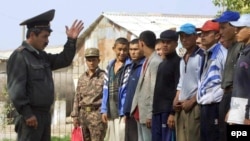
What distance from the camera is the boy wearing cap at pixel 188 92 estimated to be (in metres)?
7.21

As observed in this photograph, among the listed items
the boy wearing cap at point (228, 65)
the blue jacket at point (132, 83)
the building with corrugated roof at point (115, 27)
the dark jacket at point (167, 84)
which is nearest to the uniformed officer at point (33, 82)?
the dark jacket at point (167, 84)

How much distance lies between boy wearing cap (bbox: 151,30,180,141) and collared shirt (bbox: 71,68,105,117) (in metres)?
1.60

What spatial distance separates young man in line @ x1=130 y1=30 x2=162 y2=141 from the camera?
26.8ft

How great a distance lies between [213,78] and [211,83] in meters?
0.06

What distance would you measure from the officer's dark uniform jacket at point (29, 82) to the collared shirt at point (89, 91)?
1.88 m

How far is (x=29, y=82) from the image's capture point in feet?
23.6

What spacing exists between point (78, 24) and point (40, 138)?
150 centimetres

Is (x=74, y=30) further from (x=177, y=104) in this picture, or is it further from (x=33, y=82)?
(x=177, y=104)

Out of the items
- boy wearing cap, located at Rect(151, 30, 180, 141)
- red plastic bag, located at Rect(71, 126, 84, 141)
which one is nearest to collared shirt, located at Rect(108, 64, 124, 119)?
red plastic bag, located at Rect(71, 126, 84, 141)

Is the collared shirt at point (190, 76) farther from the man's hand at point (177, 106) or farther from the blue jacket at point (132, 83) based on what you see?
the blue jacket at point (132, 83)

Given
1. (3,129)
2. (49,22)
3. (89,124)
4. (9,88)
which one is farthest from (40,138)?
(3,129)

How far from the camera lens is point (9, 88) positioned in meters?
7.18

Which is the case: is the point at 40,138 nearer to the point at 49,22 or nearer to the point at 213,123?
the point at 49,22

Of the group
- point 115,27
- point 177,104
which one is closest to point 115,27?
point 115,27
